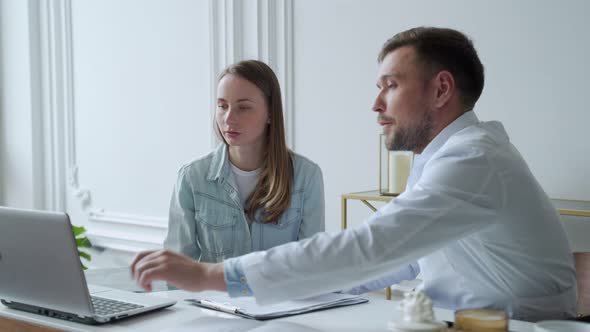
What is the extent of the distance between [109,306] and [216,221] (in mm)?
704

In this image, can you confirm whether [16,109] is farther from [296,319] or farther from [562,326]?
[562,326]

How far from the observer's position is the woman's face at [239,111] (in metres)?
2.03

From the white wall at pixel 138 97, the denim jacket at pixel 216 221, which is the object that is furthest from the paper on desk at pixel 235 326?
the white wall at pixel 138 97

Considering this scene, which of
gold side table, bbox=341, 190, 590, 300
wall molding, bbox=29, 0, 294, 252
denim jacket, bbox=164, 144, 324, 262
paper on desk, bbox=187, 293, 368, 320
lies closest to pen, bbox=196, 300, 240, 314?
paper on desk, bbox=187, 293, 368, 320

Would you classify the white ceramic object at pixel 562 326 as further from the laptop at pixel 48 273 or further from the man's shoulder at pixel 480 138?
the laptop at pixel 48 273

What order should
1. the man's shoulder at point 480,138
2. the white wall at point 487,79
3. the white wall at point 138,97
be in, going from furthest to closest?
the white wall at point 138,97, the white wall at point 487,79, the man's shoulder at point 480,138

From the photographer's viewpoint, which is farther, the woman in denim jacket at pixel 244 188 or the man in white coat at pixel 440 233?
the woman in denim jacket at pixel 244 188

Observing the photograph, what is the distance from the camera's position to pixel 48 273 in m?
1.26

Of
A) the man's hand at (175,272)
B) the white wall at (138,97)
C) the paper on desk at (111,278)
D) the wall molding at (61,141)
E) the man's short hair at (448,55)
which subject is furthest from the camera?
the wall molding at (61,141)

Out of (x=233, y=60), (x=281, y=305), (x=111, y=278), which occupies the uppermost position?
(x=233, y=60)

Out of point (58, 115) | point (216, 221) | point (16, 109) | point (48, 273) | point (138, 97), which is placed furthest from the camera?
point (16, 109)

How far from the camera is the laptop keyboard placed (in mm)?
1273

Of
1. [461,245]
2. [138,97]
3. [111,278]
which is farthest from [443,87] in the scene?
[138,97]

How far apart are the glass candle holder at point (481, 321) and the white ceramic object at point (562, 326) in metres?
0.05
